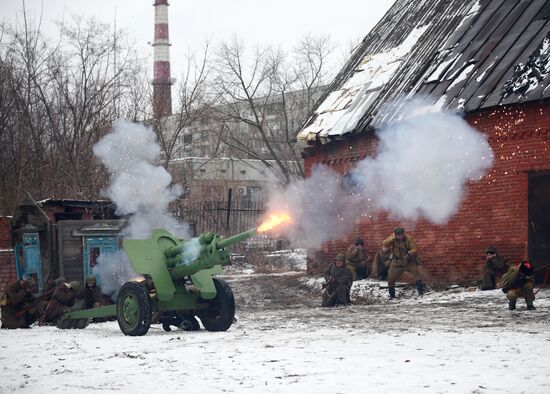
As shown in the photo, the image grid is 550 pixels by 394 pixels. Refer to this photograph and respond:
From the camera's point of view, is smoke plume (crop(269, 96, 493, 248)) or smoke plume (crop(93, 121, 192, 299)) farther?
smoke plume (crop(269, 96, 493, 248))

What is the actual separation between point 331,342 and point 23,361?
12.7 ft

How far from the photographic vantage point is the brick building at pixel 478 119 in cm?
1572

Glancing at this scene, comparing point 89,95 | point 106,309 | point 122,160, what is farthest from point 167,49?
point 106,309

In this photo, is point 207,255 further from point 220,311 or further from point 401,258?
point 401,258

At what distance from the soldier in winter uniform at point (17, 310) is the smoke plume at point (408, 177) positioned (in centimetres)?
476

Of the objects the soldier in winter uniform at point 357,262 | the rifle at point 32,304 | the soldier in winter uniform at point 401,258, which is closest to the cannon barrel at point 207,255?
the rifle at point 32,304

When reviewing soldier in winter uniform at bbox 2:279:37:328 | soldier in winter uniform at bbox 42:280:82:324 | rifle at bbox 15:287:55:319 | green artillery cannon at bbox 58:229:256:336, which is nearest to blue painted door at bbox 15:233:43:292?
rifle at bbox 15:287:55:319

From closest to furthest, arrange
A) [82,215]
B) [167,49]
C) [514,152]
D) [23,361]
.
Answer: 1. [23,361]
2. [514,152]
3. [82,215]
4. [167,49]

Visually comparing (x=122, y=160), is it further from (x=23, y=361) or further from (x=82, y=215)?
(x=23, y=361)

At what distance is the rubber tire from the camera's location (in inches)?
507

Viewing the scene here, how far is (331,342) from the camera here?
33.2 ft

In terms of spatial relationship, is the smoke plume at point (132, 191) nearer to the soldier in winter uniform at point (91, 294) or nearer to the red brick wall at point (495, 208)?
the soldier in winter uniform at point (91, 294)

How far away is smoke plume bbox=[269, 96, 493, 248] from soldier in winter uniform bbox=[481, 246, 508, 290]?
156cm

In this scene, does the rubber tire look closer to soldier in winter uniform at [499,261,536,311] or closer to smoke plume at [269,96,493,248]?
smoke plume at [269,96,493,248]
